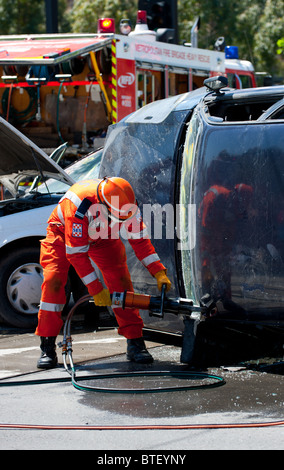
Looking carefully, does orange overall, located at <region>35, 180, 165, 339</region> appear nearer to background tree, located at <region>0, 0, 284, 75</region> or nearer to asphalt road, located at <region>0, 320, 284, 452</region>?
asphalt road, located at <region>0, 320, 284, 452</region>

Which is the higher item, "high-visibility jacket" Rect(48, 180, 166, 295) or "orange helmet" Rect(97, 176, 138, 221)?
"orange helmet" Rect(97, 176, 138, 221)

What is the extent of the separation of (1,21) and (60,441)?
2698 centimetres

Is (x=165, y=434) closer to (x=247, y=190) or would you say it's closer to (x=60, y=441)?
(x=60, y=441)

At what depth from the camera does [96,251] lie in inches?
222

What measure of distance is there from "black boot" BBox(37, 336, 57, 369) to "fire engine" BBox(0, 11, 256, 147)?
6059 millimetres

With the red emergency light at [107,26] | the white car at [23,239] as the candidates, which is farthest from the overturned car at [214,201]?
the red emergency light at [107,26]

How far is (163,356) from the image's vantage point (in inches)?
229

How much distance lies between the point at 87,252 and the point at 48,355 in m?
0.80

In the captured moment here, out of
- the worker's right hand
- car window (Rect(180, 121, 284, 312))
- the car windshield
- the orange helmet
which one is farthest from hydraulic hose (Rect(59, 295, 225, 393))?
the car windshield

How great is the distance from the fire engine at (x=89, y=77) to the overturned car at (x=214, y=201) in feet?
18.3

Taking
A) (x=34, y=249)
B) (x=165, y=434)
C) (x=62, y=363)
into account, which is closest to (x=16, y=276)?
(x=34, y=249)

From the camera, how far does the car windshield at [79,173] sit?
7.74 meters

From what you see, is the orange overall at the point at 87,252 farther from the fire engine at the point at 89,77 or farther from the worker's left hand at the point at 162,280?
the fire engine at the point at 89,77

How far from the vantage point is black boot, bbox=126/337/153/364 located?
5594 mm
